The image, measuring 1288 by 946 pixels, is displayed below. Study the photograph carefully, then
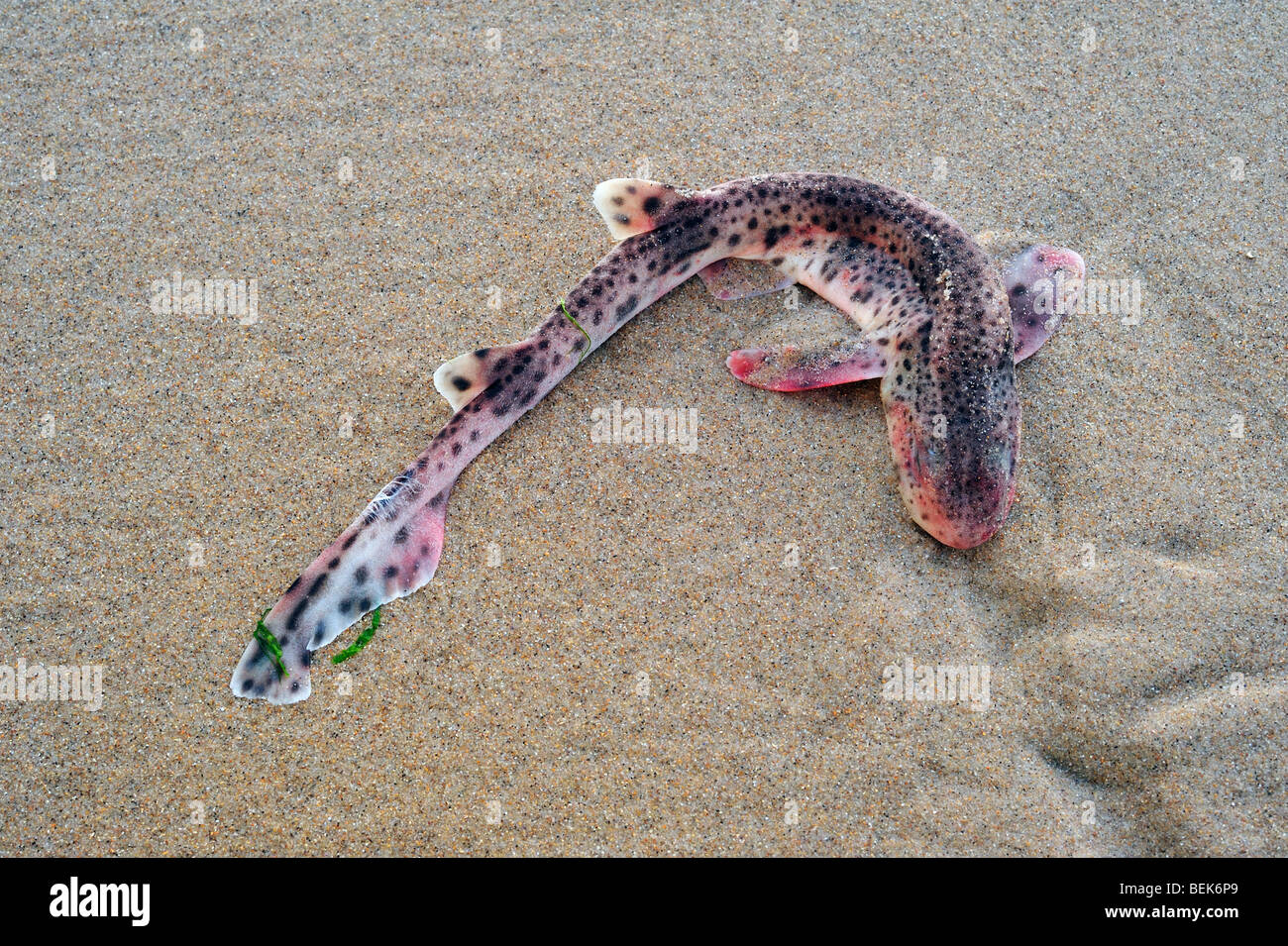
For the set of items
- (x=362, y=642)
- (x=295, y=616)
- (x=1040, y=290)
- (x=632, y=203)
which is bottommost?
(x=362, y=642)

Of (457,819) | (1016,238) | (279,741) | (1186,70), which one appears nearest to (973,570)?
(1016,238)

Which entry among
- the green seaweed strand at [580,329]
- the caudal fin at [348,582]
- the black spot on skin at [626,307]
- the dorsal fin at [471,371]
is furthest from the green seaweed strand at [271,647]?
the black spot on skin at [626,307]

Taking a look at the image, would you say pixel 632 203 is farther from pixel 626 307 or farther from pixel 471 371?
pixel 471 371

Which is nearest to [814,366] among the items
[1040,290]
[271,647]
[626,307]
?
[626,307]

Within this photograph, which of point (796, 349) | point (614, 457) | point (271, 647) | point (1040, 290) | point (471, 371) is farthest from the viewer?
point (1040, 290)

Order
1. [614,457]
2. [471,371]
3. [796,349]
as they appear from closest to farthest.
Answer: [471,371] < [614,457] < [796,349]

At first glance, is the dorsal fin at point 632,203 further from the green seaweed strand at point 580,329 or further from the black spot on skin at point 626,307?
the green seaweed strand at point 580,329
